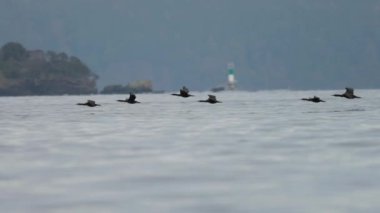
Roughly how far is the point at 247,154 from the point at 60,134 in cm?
1433

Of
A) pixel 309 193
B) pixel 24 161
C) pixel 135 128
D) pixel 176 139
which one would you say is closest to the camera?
pixel 309 193

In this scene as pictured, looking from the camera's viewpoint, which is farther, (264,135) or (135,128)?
(135,128)

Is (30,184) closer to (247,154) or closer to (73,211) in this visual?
(73,211)

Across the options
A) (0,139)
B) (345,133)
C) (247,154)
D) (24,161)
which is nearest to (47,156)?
(24,161)

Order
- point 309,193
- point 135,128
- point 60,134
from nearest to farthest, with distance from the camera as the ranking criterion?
point 309,193 < point 60,134 < point 135,128

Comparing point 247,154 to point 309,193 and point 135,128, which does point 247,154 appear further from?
point 135,128

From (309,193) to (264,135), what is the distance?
18.0 meters

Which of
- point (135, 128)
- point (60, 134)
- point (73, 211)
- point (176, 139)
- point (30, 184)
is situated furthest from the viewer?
point (135, 128)

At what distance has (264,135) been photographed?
35.6 metres

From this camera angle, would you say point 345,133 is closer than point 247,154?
No

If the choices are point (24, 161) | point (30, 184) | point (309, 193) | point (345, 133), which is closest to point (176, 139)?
point (345, 133)

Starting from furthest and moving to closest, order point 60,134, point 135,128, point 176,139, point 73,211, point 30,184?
point 135,128 → point 60,134 → point 176,139 → point 30,184 → point 73,211

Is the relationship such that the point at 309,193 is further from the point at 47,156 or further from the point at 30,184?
the point at 47,156

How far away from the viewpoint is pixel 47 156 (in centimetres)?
2709
